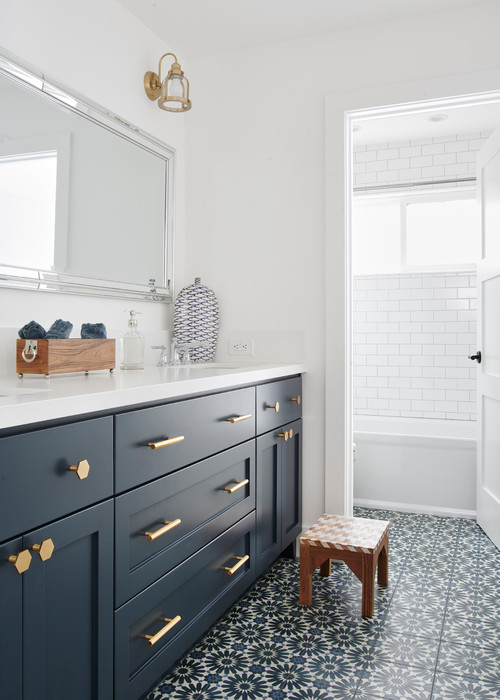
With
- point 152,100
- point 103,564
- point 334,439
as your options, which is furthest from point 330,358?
point 103,564

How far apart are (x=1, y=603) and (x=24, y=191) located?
4.43 ft

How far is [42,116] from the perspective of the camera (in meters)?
1.99

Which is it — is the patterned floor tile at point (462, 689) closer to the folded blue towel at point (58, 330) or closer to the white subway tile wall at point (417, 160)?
the folded blue towel at point (58, 330)

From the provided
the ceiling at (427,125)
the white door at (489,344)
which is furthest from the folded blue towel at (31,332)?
the ceiling at (427,125)

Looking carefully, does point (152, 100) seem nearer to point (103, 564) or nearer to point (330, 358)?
point (330, 358)

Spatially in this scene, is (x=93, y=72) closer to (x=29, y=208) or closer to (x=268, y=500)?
(x=29, y=208)

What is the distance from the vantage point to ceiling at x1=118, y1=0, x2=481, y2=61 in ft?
8.25

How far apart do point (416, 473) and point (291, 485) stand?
1133mm

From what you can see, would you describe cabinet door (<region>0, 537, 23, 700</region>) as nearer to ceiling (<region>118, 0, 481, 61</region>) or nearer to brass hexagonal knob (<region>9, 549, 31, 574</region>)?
brass hexagonal knob (<region>9, 549, 31, 574</region>)

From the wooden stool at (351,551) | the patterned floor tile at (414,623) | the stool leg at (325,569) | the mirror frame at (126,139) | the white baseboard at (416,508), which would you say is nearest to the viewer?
the mirror frame at (126,139)

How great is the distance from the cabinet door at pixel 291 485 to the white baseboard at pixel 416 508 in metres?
0.90

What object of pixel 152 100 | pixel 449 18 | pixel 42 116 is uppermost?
pixel 449 18

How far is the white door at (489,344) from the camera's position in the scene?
290 centimetres

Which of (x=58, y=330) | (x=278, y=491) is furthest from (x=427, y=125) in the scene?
(x=58, y=330)
